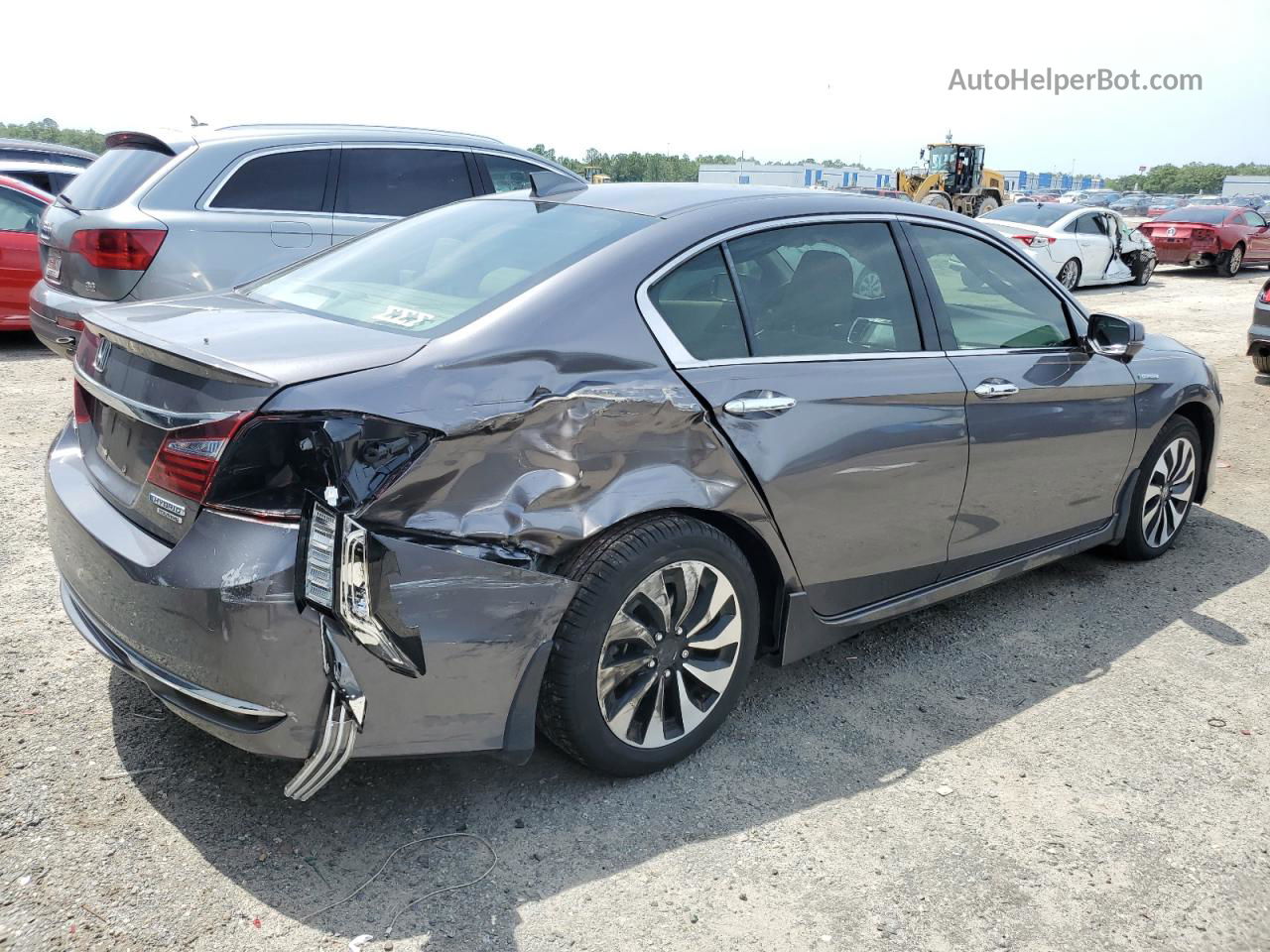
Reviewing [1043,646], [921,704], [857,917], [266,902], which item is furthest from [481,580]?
[1043,646]

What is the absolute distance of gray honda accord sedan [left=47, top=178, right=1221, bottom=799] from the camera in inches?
98.3

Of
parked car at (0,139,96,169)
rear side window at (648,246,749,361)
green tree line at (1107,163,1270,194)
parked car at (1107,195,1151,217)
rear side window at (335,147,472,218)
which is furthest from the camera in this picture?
green tree line at (1107,163,1270,194)

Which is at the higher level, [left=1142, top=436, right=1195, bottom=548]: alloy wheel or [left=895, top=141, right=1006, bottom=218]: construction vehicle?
[left=895, top=141, right=1006, bottom=218]: construction vehicle

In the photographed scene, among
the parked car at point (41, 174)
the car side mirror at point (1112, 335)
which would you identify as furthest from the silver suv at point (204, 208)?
the parked car at point (41, 174)

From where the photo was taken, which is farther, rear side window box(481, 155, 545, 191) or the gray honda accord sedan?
rear side window box(481, 155, 545, 191)

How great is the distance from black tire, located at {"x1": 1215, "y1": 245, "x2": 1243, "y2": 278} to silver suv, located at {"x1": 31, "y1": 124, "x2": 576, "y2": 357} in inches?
791

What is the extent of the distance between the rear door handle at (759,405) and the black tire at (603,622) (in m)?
0.35

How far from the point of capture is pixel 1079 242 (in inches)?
694

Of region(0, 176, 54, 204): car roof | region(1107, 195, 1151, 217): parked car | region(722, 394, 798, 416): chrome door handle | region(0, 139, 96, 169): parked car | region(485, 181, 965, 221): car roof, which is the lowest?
region(722, 394, 798, 416): chrome door handle

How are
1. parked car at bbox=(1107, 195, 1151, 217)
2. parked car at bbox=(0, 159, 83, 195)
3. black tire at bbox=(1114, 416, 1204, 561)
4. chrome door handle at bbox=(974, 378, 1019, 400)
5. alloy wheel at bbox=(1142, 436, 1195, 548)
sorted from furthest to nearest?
parked car at bbox=(1107, 195, 1151, 217)
parked car at bbox=(0, 159, 83, 195)
alloy wheel at bbox=(1142, 436, 1195, 548)
black tire at bbox=(1114, 416, 1204, 561)
chrome door handle at bbox=(974, 378, 1019, 400)

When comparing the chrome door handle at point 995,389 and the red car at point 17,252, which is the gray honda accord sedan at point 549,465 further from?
the red car at point 17,252

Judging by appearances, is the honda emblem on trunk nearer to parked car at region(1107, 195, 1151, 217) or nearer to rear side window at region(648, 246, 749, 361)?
rear side window at region(648, 246, 749, 361)

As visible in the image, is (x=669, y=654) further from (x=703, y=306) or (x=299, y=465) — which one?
(x=299, y=465)

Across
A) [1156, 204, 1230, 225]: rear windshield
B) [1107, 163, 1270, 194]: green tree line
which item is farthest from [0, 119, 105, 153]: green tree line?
[1107, 163, 1270, 194]: green tree line
